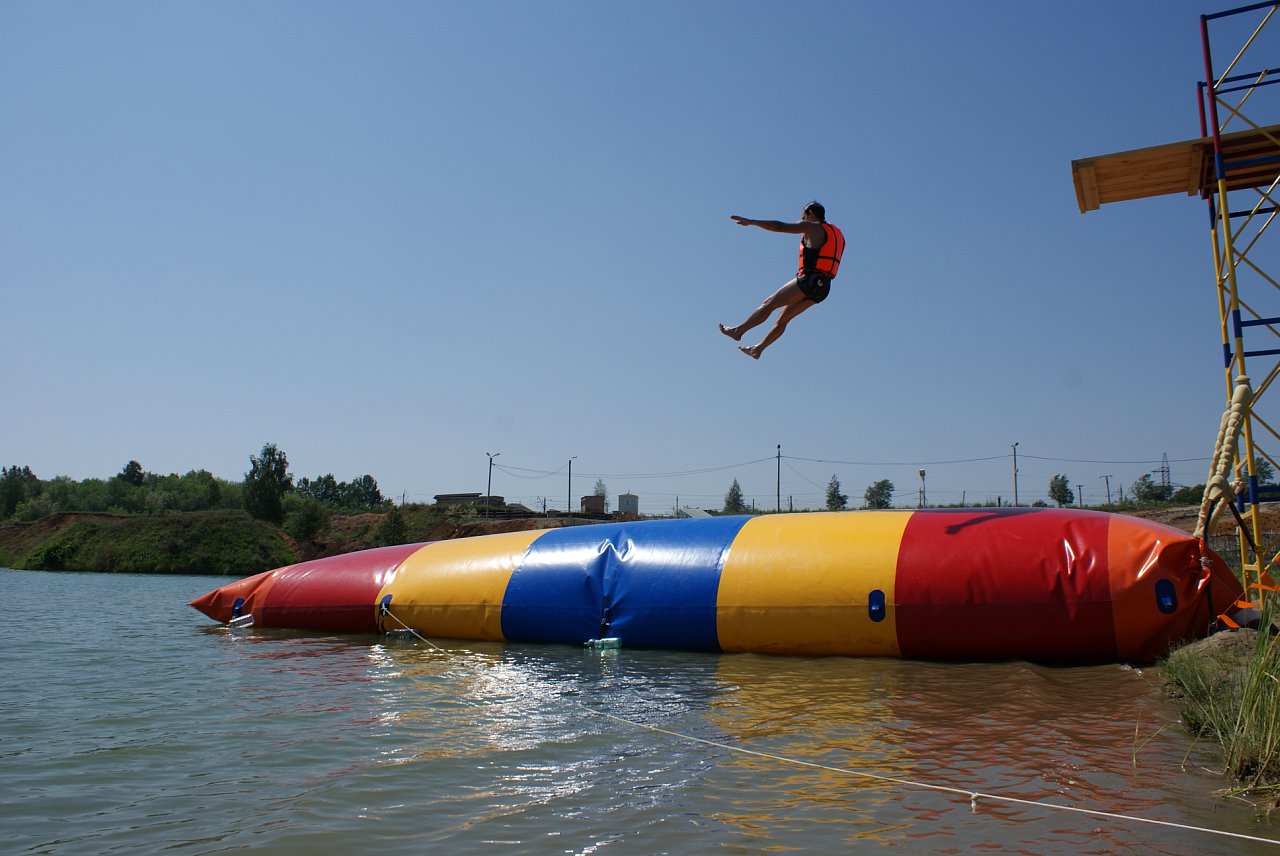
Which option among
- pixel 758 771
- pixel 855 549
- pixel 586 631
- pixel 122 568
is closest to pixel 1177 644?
pixel 855 549

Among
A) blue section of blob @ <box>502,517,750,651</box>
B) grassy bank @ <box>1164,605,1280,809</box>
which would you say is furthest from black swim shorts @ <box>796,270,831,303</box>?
grassy bank @ <box>1164,605,1280,809</box>

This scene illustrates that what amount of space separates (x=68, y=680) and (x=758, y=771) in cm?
613

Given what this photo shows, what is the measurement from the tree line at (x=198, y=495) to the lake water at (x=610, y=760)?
147 ft

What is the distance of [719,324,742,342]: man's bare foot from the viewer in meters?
7.96

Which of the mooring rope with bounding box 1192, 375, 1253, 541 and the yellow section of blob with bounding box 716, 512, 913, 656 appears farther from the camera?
the yellow section of blob with bounding box 716, 512, 913, 656

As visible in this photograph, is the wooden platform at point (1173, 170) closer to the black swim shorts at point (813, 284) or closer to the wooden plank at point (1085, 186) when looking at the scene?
the wooden plank at point (1085, 186)

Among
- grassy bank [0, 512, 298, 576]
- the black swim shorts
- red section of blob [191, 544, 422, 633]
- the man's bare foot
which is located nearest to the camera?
the black swim shorts

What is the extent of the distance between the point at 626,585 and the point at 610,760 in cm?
416

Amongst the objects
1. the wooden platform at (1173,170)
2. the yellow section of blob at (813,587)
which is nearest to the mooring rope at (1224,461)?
the yellow section of blob at (813,587)

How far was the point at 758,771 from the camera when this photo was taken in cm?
398

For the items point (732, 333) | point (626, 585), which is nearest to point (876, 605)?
point (626, 585)

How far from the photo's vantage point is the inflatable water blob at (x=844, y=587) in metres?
6.59

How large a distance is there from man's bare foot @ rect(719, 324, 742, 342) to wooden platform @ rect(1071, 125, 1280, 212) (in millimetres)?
4093

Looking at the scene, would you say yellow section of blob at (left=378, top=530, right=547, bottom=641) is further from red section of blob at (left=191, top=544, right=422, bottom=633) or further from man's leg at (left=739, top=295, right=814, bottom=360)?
man's leg at (left=739, top=295, right=814, bottom=360)
